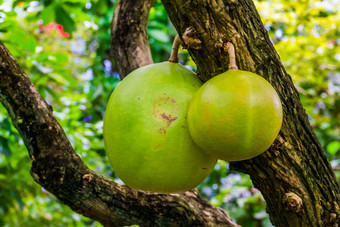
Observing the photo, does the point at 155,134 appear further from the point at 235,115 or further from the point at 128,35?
the point at 128,35

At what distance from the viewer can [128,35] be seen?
5.87ft

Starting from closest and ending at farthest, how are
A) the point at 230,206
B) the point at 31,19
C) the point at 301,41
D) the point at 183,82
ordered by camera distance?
the point at 183,82
the point at 31,19
the point at 230,206
the point at 301,41

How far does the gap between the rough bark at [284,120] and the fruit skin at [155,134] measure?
0.11 m

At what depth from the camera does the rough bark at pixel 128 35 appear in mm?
1765

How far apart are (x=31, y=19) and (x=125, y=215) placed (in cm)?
172

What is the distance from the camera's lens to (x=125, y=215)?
52.6 inches

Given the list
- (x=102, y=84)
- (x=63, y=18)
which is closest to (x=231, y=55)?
(x=63, y=18)

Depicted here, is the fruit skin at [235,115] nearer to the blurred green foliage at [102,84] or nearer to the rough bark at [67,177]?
the rough bark at [67,177]

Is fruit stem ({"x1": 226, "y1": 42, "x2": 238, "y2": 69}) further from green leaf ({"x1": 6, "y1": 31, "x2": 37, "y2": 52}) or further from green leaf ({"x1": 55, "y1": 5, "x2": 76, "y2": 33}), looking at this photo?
green leaf ({"x1": 55, "y1": 5, "x2": 76, "y2": 33})

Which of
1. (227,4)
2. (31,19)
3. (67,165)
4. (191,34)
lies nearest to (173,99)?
(191,34)

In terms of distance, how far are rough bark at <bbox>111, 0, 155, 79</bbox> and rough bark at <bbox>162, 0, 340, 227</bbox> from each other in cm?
76

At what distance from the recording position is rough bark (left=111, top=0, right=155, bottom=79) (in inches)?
69.5

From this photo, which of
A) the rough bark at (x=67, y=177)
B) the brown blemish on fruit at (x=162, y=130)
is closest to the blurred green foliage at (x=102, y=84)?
the rough bark at (x=67, y=177)

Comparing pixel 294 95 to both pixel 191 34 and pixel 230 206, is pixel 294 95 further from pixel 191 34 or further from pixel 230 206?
pixel 230 206
